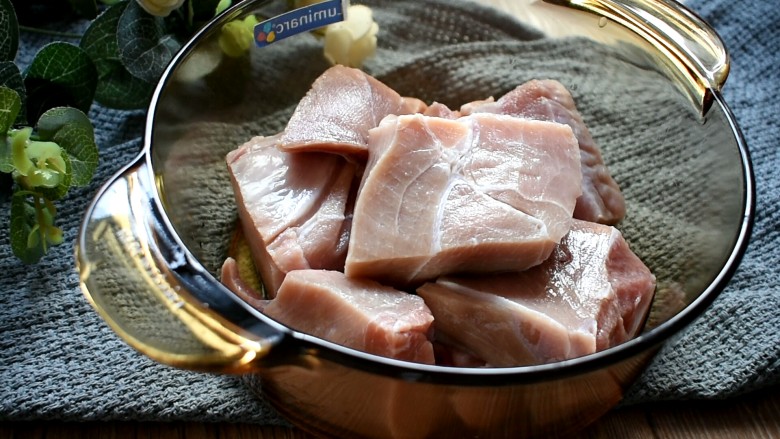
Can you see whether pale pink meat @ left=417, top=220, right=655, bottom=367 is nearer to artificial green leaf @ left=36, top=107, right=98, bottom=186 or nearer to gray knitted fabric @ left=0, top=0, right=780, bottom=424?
gray knitted fabric @ left=0, top=0, right=780, bottom=424

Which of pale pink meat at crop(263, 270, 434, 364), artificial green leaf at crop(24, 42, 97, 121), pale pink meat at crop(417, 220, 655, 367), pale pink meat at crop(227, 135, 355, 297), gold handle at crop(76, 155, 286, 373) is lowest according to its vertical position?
pale pink meat at crop(417, 220, 655, 367)

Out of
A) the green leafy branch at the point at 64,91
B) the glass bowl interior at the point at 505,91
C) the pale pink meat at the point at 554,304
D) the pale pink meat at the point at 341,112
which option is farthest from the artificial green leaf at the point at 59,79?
the pale pink meat at the point at 554,304

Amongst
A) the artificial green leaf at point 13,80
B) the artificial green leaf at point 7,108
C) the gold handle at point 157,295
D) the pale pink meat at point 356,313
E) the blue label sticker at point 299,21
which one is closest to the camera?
the gold handle at point 157,295

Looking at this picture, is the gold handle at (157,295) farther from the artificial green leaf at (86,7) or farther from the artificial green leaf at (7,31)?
the artificial green leaf at (86,7)

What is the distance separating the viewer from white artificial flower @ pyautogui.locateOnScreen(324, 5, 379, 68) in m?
1.32

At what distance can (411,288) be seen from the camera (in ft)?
3.31

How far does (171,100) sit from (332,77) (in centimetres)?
25

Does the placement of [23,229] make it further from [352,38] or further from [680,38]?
[680,38]

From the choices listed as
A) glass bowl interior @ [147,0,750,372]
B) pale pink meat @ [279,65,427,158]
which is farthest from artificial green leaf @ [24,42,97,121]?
pale pink meat @ [279,65,427,158]

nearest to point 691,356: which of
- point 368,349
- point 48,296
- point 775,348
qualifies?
point 775,348

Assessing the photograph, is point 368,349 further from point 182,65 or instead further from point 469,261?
point 182,65

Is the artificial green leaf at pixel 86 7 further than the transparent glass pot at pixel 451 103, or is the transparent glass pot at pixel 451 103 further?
the artificial green leaf at pixel 86 7

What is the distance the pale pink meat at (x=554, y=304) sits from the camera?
0.90 metres

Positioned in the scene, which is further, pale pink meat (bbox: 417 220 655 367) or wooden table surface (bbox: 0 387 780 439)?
wooden table surface (bbox: 0 387 780 439)
